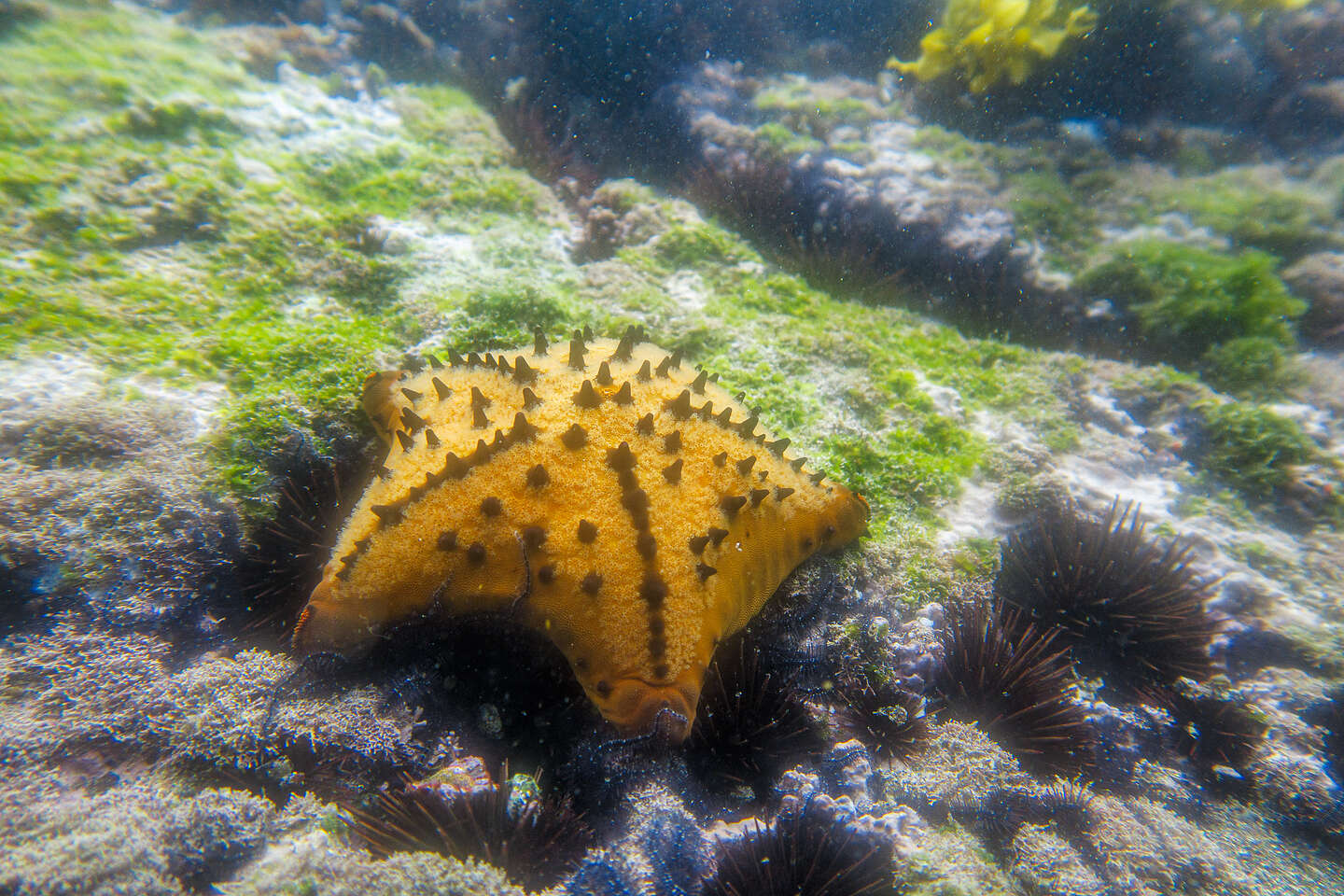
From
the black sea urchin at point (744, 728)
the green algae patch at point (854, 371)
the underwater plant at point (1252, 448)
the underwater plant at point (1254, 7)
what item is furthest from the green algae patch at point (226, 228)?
the underwater plant at point (1254, 7)

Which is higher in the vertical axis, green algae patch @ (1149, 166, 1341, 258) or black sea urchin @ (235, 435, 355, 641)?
green algae patch @ (1149, 166, 1341, 258)

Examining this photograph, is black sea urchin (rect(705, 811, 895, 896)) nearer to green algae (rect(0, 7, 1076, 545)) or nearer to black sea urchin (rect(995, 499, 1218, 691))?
green algae (rect(0, 7, 1076, 545))

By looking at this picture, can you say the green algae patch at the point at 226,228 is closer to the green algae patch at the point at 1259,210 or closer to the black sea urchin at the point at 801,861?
the black sea urchin at the point at 801,861

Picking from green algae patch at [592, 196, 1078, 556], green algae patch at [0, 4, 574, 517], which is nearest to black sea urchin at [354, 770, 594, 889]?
green algae patch at [0, 4, 574, 517]

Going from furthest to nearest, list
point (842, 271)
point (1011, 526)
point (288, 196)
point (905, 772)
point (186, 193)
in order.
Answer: point (842, 271) → point (288, 196) → point (186, 193) → point (1011, 526) → point (905, 772)

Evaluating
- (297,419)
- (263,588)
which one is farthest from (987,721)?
(297,419)

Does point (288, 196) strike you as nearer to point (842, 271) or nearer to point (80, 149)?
point (80, 149)

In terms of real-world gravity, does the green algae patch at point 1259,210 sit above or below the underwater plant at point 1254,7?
below
